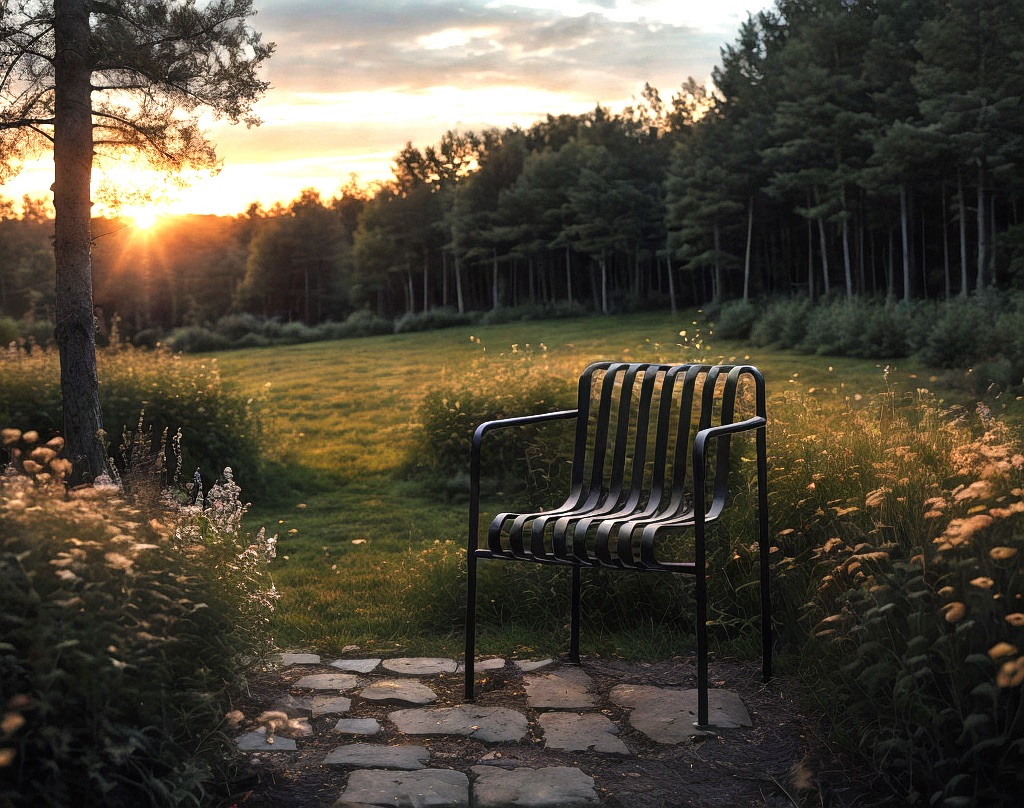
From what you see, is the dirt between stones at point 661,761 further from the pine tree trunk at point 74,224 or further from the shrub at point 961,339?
the shrub at point 961,339

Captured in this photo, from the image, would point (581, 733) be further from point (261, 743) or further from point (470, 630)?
point (261, 743)

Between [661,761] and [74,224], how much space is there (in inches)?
219

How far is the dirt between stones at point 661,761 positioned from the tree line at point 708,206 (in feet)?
21.3

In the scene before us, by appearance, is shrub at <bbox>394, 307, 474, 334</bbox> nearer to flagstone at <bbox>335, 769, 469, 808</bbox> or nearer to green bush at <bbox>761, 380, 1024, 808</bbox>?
green bush at <bbox>761, 380, 1024, 808</bbox>

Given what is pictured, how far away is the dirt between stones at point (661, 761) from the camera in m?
2.80

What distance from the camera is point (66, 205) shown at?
21.4 ft

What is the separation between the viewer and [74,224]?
656cm

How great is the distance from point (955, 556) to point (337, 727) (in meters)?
2.17

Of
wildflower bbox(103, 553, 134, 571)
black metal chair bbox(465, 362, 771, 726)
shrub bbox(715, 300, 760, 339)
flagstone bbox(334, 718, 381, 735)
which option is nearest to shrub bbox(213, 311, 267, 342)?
shrub bbox(715, 300, 760, 339)

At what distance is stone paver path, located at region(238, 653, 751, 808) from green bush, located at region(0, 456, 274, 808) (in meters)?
0.25

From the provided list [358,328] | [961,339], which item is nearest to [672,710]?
[961,339]

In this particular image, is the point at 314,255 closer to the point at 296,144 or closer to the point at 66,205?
the point at 296,144

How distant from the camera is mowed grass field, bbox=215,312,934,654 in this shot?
4684 millimetres

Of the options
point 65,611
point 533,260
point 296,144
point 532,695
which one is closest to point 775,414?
point 532,695
